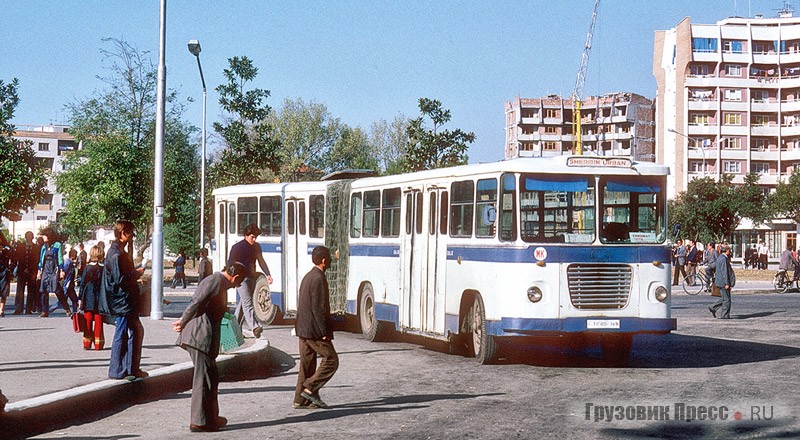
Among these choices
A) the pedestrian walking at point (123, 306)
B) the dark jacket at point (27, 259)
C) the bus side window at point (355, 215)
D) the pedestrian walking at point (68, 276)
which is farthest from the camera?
the dark jacket at point (27, 259)

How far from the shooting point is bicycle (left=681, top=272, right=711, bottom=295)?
134ft

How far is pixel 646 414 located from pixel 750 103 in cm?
11187

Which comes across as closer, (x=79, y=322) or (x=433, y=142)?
(x=79, y=322)

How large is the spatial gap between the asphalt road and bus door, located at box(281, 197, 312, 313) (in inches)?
180

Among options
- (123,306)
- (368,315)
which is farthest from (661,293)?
(123,306)

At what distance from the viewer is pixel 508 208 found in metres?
15.9

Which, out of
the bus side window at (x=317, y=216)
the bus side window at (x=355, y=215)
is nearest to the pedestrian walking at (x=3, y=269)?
the bus side window at (x=317, y=216)

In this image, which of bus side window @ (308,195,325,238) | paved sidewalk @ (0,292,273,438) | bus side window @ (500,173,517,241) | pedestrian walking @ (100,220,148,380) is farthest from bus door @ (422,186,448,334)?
pedestrian walking @ (100,220,148,380)

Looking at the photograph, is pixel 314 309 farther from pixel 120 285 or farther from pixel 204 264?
pixel 204 264

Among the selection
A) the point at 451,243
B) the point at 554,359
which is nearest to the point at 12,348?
the point at 451,243

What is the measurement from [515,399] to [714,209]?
87.1 metres

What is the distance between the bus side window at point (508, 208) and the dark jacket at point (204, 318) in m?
6.29

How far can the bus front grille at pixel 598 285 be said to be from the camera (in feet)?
51.2

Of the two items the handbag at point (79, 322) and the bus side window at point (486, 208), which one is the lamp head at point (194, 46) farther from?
the bus side window at point (486, 208)
